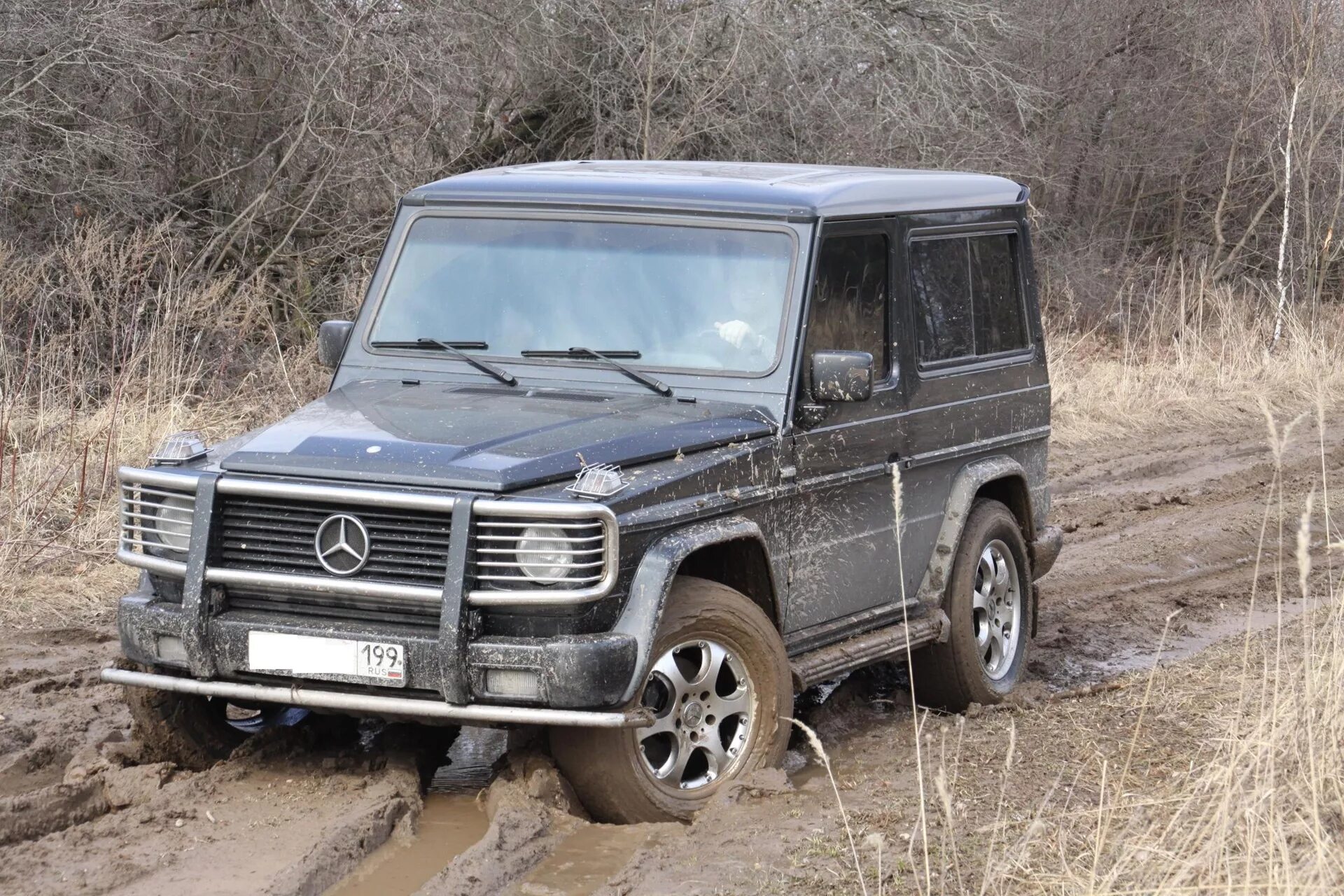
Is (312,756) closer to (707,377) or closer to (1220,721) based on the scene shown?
(707,377)

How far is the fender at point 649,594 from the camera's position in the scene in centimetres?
476

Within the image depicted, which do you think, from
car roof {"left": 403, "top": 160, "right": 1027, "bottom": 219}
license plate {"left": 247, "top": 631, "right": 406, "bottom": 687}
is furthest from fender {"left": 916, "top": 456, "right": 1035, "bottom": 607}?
license plate {"left": 247, "top": 631, "right": 406, "bottom": 687}

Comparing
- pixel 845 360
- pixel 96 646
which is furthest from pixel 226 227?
pixel 845 360

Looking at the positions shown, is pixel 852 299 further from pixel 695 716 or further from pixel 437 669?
pixel 437 669

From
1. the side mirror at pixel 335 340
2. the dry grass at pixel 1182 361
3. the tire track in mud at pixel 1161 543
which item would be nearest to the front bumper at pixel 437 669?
the side mirror at pixel 335 340

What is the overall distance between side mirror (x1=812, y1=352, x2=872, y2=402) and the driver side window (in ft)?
0.57

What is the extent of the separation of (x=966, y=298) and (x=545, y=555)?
2802mm

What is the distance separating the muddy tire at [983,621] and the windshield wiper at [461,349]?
2.03 metres

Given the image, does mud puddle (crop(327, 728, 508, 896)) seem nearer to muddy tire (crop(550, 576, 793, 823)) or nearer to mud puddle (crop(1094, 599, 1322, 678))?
muddy tire (crop(550, 576, 793, 823))

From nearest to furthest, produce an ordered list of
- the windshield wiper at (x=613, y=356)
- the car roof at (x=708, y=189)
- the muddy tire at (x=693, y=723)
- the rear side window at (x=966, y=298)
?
the muddy tire at (x=693, y=723)
the windshield wiper at (x=613, y=356)
the car roof at (x=708, y=189)
the rear side window at (x=966, y=298)

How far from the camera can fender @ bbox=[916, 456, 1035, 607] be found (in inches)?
258

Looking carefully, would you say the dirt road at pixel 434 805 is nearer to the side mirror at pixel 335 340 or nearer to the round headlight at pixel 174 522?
the round headlight at pixel 174 522

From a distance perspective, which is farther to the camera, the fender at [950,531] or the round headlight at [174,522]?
the fender at [950,531]

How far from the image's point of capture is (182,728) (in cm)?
538
